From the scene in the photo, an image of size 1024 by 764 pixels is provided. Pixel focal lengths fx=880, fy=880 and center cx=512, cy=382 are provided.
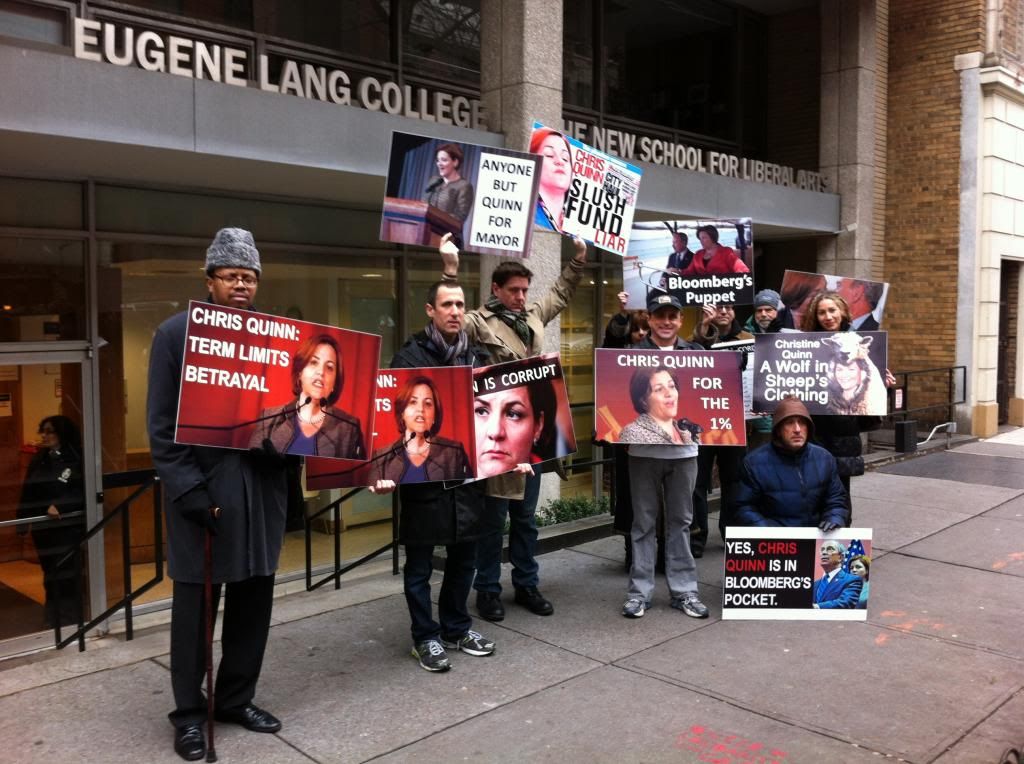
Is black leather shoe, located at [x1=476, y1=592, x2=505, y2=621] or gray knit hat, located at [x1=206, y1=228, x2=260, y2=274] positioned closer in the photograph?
gray knit hat, located at [x1=206, y1=228, x2=260, y2=274]

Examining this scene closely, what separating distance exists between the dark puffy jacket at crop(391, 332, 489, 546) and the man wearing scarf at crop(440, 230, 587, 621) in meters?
0.36

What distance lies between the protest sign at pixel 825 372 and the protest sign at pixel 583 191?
129 cm

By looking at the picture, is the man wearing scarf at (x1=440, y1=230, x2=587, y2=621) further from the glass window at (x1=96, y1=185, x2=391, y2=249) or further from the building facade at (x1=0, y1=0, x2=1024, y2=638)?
the glass window at (x1=96, y1=185, x2=391, y2=249)

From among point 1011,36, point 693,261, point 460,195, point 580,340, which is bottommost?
point 580,340

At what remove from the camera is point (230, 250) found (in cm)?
368

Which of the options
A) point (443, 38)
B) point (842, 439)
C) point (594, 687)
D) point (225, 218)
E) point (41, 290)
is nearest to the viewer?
point (594, 687)

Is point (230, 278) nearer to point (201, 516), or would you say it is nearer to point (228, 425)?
point (228, 425)

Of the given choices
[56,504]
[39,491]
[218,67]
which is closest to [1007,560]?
[218,67]

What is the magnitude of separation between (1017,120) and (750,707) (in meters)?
13.6

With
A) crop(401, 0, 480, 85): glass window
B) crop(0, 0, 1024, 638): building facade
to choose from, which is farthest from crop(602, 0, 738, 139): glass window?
crop(401, 0, 480, 85): glass window

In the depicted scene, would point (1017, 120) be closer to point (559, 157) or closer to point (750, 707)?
point (559, 157)

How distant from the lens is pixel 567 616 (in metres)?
5.59

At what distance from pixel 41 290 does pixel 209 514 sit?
3.53m

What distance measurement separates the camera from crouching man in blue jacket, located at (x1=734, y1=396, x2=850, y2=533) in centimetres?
534
